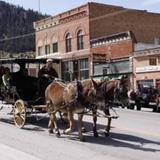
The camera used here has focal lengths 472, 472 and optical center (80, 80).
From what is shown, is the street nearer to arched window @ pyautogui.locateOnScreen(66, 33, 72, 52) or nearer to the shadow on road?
the shadow on road

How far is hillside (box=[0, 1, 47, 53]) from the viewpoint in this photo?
91.7m

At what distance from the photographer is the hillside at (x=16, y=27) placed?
301ft

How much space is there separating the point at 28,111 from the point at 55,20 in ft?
147

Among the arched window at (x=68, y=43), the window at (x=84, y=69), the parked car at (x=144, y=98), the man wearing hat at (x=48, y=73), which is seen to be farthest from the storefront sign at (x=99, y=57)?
the man wearing hat at (x=48, y=73)

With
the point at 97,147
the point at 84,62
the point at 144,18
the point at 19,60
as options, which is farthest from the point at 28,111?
the point at 144,18

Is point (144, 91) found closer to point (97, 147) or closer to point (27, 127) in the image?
point (27, 127)

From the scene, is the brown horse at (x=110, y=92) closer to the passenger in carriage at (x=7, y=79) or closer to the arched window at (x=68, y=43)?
the passenger in carriage at (x=7, y=79)

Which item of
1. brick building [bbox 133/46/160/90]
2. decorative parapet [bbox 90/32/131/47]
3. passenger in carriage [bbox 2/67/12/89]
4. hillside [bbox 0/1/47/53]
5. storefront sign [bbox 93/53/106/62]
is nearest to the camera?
passenger in carriage [bbox 2/67/12/89]

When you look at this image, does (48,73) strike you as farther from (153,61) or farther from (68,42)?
(68,42)

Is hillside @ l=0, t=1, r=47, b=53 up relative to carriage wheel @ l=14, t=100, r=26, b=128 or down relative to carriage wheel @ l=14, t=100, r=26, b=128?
up

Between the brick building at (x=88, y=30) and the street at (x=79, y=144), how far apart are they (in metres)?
34.4

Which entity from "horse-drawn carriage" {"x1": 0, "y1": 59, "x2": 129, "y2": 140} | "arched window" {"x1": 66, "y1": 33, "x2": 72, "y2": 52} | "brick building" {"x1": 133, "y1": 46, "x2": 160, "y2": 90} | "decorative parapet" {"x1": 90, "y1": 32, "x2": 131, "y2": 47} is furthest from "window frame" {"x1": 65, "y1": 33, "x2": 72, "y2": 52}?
"horse-drawn carriage" {"x1": 0, "y1": 59, "x2": 129, "y2": 140}

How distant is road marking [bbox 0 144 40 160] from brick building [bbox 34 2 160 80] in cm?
3807

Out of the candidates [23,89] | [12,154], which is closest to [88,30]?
[23,89]
